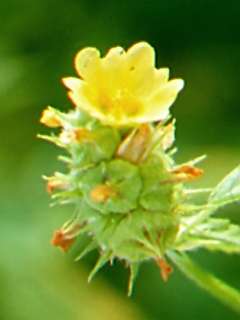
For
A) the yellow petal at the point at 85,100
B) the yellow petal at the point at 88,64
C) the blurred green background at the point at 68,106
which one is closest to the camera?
the yellow petal at the point at 85,100

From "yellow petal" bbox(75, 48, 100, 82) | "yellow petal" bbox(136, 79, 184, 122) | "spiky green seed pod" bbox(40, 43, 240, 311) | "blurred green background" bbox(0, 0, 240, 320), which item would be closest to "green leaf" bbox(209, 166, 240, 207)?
"spiky green seed pod" bbox(40, 43, 240, 311)

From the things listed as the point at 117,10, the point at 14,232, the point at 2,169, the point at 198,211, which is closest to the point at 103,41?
the point at 117,10

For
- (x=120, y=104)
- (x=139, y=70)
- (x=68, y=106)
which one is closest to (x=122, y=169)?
(x=120, y=104)

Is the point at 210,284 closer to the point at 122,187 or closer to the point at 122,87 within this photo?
the point at 122,187

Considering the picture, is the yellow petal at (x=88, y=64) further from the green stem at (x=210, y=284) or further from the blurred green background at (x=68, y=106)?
the blurred green background at (x=68, y=106)

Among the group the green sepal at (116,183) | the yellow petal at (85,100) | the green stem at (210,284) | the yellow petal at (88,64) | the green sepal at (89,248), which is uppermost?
the yellow petal at (88,64)

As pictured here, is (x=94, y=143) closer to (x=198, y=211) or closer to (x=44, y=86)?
(x=198, y=211)

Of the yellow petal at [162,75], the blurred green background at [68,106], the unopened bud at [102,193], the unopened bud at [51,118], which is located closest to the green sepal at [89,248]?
the unopened bud at [102,193]

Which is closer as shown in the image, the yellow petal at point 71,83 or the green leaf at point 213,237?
the yellow petal at point 71,83
